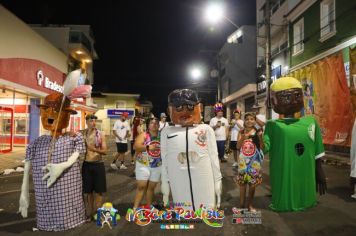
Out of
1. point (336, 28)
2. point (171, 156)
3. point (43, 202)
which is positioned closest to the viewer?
point (171, 156)

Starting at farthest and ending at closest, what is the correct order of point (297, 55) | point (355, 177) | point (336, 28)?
point (297, 55) → point (336, 28) → point (355, 177)

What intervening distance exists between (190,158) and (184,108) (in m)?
0.59

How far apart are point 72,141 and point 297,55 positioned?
47.7ft

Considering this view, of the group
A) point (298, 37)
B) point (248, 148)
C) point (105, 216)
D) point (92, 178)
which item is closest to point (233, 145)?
point (248, 148)

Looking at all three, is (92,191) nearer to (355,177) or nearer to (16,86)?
(355,177)

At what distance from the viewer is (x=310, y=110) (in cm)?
1367

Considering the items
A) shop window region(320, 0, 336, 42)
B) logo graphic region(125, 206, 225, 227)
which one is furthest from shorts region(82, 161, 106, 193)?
shop window region(320, 0, 336, 42)

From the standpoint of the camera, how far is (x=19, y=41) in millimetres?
14234

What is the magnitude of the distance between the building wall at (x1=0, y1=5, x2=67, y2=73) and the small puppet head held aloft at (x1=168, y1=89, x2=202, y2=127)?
37.3ft

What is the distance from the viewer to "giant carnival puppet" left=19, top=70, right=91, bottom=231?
14.0ft

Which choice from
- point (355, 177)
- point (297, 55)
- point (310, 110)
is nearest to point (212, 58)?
point (297, 55)

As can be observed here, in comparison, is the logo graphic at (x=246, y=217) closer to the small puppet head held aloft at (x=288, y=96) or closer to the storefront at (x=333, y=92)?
the small puppet head held aloft at (x=288, y=96)

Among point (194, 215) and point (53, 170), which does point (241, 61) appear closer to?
point (53, 170)

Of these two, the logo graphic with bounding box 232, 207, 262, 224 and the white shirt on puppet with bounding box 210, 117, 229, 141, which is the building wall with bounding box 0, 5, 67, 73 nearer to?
the white shirt on puppet with bounding box 210, 117, 229, 141
